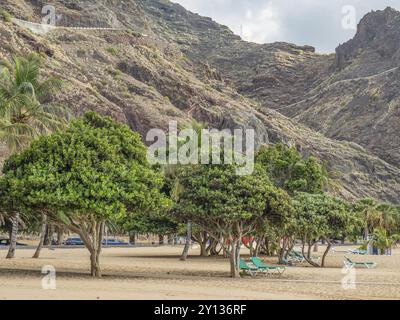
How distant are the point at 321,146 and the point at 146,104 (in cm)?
4099

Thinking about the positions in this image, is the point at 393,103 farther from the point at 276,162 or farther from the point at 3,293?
the point at 3,293

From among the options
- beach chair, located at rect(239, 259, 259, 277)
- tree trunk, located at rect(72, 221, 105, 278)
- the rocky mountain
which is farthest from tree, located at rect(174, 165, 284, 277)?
the rocky mountain

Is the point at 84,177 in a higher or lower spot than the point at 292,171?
lower

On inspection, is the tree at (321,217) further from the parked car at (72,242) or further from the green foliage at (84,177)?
the parked car at (72,242)

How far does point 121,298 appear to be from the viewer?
13023 mm

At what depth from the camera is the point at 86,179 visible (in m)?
17.7

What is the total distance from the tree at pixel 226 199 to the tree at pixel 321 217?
229 inches

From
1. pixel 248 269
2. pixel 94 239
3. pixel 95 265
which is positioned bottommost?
pixel 248 269

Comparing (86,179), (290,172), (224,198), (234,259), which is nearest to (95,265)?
(86,179)

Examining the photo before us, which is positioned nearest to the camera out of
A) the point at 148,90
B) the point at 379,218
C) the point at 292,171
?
the point at 292,171

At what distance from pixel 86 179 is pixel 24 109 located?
440 inches

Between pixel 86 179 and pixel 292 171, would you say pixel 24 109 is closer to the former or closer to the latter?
pixel 86 179

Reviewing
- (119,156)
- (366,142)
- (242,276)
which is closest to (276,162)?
(242,276)

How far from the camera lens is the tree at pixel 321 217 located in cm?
2747
